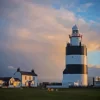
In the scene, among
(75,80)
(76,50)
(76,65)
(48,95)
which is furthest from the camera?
(76,50)

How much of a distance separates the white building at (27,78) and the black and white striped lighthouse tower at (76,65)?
6877 mm

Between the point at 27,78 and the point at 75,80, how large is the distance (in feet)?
27.4

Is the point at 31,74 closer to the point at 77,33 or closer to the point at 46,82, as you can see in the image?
the point at 46,82

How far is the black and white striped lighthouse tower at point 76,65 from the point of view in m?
26.7

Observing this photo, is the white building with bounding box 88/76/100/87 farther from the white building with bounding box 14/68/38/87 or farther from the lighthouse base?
the white building with bounding box 14/68/38/87

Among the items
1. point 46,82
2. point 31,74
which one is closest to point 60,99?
point 46,82

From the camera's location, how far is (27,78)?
111ft

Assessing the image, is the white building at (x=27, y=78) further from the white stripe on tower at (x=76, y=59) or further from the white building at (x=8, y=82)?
the white stripe on tower at (x=76, y=59)

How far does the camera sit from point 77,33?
27.1m

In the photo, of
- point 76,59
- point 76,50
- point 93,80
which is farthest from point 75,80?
point 93,80

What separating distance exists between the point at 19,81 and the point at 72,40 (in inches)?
316

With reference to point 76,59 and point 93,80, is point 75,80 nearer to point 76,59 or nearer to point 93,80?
point 76,59

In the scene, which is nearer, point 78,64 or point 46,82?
point 78,64

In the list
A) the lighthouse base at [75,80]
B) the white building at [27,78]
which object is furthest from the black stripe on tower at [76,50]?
the white building at [27,78]
